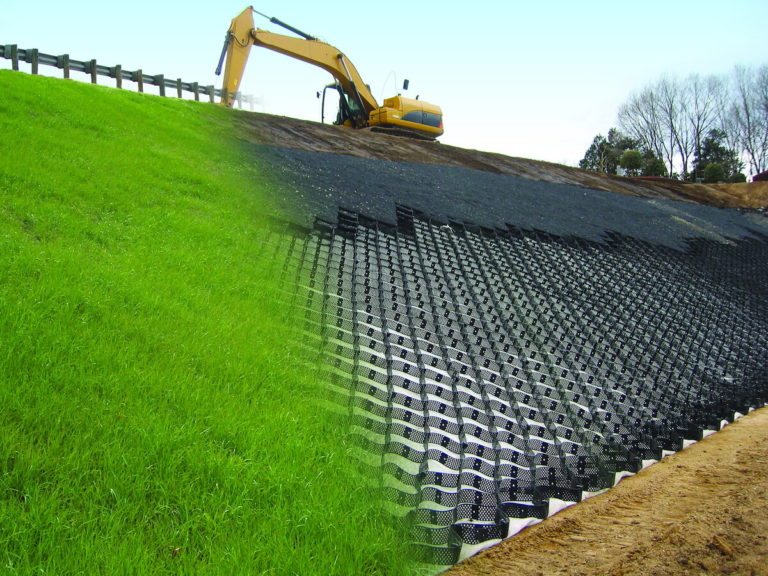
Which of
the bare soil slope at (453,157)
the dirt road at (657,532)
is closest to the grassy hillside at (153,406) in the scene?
the dirt road at (657,532)

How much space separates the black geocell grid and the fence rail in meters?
9.85

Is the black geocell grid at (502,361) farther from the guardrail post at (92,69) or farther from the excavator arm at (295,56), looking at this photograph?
the guardrail post at (92,69)

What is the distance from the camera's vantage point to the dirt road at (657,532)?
219cm

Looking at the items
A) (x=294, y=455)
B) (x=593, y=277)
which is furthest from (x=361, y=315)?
(x=593, y=277)

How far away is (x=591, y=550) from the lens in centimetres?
235

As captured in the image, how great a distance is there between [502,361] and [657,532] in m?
1.71

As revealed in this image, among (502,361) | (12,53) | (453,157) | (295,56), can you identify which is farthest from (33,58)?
(502,361)

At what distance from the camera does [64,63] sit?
1309 centimetres

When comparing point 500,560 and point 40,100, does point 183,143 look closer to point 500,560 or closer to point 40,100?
point 40,100

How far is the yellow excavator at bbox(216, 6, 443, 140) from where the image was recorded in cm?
1341

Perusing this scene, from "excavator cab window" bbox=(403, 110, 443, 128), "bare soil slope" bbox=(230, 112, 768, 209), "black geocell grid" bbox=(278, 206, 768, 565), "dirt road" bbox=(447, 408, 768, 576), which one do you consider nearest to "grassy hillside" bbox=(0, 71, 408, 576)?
"black geocell grid" bbox=(278, 206, 768, 565)

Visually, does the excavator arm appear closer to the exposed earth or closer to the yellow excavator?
the yellow excavator

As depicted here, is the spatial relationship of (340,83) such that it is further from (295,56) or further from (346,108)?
(295,56)

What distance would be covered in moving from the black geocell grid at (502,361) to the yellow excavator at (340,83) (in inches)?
355
